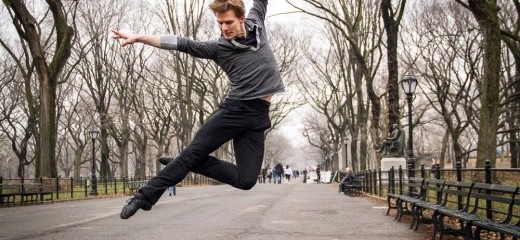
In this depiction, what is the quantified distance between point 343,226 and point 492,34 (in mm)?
7482

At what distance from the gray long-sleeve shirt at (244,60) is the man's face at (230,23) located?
0.08m

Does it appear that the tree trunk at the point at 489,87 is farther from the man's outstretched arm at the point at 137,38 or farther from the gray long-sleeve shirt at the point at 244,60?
the man's outstretched arm at the point at 137,38

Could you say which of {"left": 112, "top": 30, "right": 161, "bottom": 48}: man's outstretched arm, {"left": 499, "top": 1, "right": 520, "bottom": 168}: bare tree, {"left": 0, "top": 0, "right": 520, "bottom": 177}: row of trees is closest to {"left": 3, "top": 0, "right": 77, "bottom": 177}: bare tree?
{"left": 0, "top": 0, "right": 520, "bottom": 177}: row of trees

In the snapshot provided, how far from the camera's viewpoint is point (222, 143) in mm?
4312

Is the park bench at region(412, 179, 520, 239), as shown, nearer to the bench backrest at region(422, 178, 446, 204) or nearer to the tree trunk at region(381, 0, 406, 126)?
the bench backrest at region(422, 178, 446, 204)

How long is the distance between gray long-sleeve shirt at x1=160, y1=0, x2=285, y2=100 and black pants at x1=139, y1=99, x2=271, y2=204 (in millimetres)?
107

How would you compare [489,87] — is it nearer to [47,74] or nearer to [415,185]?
[415,185]

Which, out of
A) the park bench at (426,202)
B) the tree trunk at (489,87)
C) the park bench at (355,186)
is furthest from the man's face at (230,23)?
the park bench at (355,186)

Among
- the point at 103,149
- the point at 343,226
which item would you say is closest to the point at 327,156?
the point at 103,149

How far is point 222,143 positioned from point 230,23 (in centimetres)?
90

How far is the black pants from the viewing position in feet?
14.0

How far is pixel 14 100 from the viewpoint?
4562cm

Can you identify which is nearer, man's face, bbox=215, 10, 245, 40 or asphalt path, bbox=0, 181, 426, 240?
man's face, bbox=215, 10, 245, 40

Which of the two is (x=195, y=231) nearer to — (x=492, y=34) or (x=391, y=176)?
(x=391, y=176)
